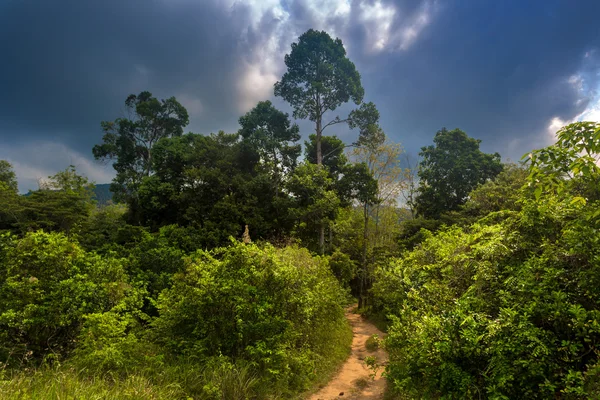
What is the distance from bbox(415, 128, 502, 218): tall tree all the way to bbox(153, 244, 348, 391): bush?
16.9 meters

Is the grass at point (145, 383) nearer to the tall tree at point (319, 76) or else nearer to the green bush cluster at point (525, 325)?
the green bush cluster at point (525, 325)

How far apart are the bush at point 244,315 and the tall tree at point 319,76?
47.5ft

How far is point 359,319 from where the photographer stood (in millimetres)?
16609

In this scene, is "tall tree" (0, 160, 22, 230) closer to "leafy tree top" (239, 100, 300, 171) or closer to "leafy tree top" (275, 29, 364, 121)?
"leafy tree top" (239, 100, 300, 171)

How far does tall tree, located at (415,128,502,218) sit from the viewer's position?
2031 centimetres

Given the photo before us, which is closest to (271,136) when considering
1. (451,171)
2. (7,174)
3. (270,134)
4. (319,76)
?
(270,134)

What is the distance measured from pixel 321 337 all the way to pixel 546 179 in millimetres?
7234

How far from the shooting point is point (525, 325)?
3.51 meters

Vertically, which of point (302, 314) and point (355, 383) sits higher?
point (302, 314)

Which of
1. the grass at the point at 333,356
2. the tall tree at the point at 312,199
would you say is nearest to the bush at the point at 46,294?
the grass at the point at 333,356

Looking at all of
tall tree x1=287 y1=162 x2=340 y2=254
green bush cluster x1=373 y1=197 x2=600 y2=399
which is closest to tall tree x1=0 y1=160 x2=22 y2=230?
tall tree x1=287 y1=162 x2=340 y2=254

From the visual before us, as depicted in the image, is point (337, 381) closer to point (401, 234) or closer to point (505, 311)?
point (505, 311)

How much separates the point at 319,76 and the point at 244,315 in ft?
60.2

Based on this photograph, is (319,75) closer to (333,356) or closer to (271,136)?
(271,136)
